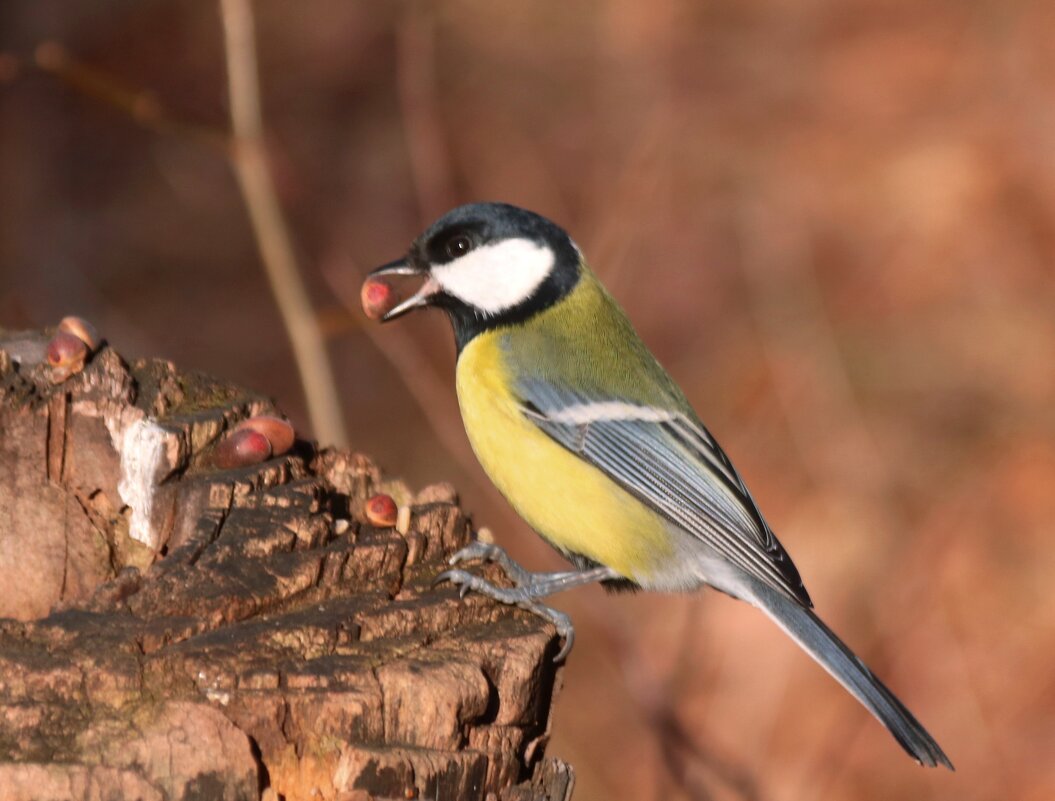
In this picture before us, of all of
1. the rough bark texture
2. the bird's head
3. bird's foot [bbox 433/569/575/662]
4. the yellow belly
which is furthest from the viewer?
the bird's head

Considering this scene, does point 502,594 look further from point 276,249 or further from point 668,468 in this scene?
point 276,249

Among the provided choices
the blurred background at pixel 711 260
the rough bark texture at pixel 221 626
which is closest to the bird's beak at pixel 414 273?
the rough bark texture at pixel 221 626

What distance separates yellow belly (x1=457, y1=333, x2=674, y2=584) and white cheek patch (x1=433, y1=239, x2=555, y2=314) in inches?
10.9

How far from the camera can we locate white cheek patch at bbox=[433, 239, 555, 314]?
116 inches

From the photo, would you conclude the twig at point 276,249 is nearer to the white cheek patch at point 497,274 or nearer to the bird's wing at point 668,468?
the white cheek patch at point 497,274

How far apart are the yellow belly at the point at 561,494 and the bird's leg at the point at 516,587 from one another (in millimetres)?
153

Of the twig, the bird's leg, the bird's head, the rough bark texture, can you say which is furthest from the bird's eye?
the twig

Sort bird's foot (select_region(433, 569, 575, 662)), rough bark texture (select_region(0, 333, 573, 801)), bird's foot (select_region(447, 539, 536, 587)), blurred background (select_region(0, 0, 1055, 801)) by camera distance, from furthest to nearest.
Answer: blurred background (select_region(0, 0, 1055, 801)) < bird's foot (select_region(447, 539, 536, 587)) < bird's foot (select_region(433, 569, 575, 662)) < rough bark texture (select_region(0, 333, 573, 801))

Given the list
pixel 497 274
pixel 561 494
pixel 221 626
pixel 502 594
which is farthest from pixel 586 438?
pixel 221 626

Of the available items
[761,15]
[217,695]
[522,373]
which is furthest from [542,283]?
[761,15]

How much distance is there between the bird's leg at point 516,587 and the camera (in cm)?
210

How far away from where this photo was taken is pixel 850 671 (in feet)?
8.41

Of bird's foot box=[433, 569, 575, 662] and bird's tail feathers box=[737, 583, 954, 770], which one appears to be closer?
bird's foot box=[433, 569, 575, 662]

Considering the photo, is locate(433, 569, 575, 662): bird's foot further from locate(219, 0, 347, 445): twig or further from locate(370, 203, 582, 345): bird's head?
locate(219, 0, 347, 445): twig
